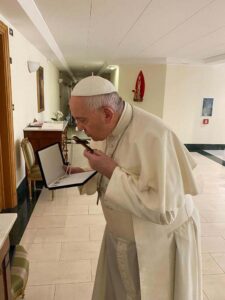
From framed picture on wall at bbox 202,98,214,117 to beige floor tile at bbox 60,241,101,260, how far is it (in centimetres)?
519

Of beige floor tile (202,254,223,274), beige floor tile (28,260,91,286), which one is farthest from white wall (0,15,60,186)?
beige floor tile (202,254,223,274)

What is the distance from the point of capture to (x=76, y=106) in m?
0.98

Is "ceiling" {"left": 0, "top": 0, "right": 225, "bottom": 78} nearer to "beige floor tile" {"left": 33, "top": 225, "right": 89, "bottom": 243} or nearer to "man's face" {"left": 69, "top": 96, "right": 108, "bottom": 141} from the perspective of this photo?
"man's face" {"left": 69, "top": 96, "right": 108, "bottom": 141}

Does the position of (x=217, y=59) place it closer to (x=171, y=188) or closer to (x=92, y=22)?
(x=92, y=22)

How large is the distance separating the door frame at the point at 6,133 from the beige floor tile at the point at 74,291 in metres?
1.50

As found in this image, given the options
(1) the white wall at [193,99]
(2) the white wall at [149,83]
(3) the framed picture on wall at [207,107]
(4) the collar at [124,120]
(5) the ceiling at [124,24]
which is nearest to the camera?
(4) the collar at [124,120]

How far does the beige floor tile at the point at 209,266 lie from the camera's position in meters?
2.22

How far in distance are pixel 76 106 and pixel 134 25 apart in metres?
2.67

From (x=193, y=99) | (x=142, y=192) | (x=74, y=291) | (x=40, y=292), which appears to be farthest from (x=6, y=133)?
(x=193, y=99)

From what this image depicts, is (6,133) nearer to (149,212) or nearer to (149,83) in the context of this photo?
(149,212)

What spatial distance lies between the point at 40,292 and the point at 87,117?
1598mm

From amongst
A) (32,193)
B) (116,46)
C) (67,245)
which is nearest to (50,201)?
(32,193)

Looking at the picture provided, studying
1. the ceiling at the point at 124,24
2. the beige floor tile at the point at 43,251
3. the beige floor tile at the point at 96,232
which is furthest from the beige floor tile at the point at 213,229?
the ceiling at the point at 124,24

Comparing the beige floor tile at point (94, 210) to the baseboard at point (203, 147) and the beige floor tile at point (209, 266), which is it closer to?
the beige floor tile at point (209, 266)
